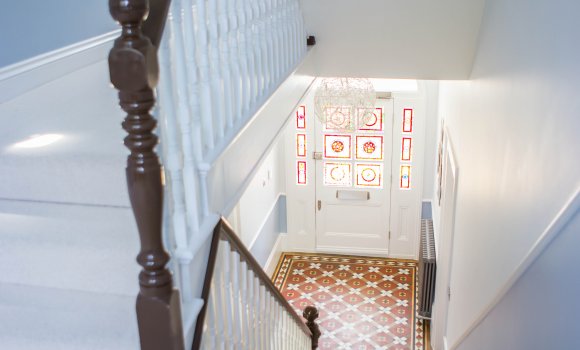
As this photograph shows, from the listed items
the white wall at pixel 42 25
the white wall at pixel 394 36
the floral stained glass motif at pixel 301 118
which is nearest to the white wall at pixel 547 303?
the white wall at pixel 394 36

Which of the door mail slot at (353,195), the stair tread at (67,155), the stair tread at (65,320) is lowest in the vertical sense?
the door mail slot at (353,195)

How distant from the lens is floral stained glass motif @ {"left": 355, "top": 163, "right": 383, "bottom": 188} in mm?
7742

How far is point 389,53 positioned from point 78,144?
2611 millimetres

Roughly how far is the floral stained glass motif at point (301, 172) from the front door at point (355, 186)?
18 cm

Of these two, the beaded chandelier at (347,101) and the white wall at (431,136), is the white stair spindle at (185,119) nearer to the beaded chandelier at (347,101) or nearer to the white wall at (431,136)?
the beaded chandelier at (347,101)

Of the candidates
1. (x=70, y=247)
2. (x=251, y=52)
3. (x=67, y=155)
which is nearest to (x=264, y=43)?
(x=251, y=52)

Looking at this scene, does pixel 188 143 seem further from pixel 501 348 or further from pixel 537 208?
pixel 501 348

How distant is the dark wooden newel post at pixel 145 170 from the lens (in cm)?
135

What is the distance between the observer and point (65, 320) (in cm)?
200

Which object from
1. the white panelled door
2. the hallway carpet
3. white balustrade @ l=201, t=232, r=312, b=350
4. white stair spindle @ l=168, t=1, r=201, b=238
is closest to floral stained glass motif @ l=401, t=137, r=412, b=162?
the white panelled door

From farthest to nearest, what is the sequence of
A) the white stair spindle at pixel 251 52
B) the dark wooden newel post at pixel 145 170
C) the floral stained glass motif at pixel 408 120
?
the floral stained glass motif at pixel 408 120
the white stair spindle at pixel 251 52
the dark wooden newel post at pixel 145 170

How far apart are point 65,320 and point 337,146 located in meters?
5.94

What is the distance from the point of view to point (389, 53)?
4391 mm

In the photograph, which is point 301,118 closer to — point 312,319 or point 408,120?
point 408,120
